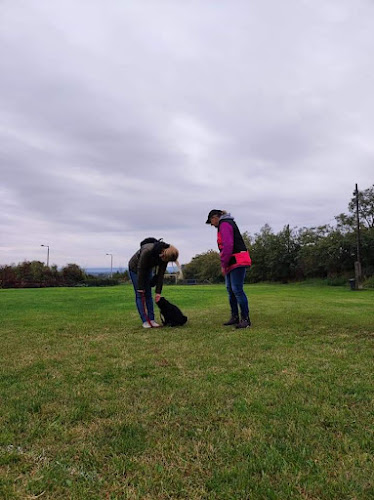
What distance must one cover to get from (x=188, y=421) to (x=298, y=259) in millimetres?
36120

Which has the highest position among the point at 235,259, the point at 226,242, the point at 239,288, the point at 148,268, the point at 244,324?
the point at 226,242

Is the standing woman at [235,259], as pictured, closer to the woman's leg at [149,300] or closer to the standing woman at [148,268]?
the standing woman at [148,268]

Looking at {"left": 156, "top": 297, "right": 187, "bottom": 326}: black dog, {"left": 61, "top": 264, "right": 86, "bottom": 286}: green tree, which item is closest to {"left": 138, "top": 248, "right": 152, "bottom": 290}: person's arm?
{"left": 156, "top": 297, "right": 187, "bottom": 326}: black dog

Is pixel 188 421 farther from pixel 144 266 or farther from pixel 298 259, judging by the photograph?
pixel 298 259

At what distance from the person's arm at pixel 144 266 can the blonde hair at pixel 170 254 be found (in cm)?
23

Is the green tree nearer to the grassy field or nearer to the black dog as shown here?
the black dog

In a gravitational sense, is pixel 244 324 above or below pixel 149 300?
below

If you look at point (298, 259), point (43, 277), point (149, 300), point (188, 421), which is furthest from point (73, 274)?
point (188, 421)

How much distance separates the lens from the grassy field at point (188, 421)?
5.60 feet

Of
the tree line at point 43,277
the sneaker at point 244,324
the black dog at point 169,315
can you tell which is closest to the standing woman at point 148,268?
the black dog at point 169,315

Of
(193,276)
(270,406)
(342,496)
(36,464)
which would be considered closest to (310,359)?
(270,406)

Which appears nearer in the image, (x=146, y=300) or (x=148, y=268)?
(x=148, y=268)

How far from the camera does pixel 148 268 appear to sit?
5.96 meters

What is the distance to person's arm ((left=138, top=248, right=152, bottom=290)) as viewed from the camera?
5832 mm
